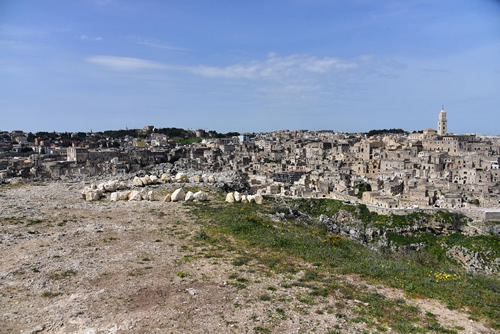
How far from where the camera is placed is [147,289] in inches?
286

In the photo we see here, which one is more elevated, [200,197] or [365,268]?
[200,197]

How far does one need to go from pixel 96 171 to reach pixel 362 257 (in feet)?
147

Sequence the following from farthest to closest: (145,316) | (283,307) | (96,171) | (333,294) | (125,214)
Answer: (96,171) < (125,214) < (333,294) < (283,307) < (145,316)

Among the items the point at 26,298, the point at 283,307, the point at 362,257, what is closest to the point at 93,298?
the point at 26,298

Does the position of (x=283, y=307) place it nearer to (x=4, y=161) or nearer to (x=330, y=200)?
(x=330, y=200)

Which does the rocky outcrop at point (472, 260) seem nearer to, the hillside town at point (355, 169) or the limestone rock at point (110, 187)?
the hillside town at point (355, 169)

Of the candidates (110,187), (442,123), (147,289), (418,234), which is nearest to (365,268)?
(147,289)

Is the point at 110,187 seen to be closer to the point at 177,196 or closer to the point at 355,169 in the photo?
the point at 177,196

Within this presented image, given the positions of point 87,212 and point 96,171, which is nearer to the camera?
point 87,212

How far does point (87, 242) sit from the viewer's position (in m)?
10.6

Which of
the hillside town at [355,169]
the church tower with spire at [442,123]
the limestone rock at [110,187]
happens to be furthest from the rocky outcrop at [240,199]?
the church tower with spire at [442,123]

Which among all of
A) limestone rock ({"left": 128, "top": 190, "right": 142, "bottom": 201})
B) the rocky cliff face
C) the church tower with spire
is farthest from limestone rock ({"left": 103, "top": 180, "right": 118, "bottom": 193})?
the church tower with spire

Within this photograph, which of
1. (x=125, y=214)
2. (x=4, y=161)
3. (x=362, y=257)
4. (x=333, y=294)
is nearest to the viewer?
(x=333, y=294)

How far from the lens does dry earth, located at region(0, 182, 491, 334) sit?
19.6 feet
